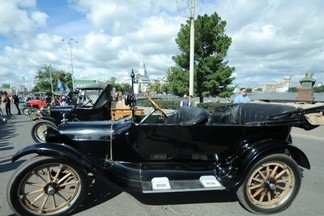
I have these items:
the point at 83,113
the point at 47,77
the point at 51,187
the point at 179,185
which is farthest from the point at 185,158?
the point at 47,77

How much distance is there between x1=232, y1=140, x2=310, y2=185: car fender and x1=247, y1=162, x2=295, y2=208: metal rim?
0.15m

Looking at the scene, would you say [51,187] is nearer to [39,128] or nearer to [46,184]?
[46,184]

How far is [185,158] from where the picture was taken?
3.87 metres

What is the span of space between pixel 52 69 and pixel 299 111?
2747 inches

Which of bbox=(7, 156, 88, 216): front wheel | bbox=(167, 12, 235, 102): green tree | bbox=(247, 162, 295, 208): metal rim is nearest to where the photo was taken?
bbox=(7, 156, 88, 216): front wheel

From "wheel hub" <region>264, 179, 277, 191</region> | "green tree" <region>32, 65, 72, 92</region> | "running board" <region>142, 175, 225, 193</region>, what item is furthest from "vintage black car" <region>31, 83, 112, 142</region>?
"green tree" <region>32, 65, 72, 92</region>

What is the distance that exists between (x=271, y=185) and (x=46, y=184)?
9.56 ft

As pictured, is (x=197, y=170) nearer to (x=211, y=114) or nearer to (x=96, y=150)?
(x=211, y=114)

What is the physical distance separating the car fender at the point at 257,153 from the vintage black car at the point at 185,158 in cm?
1

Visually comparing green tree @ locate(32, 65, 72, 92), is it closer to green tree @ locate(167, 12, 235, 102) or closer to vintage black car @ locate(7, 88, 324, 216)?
green tree @ locate(167, 12, 235, 102)

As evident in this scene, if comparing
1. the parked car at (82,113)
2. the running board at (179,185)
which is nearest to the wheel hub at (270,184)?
the running board at (179,185)

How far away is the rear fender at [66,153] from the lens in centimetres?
330

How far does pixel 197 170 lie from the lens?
12.6 ft

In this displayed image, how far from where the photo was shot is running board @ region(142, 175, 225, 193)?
3.41m
